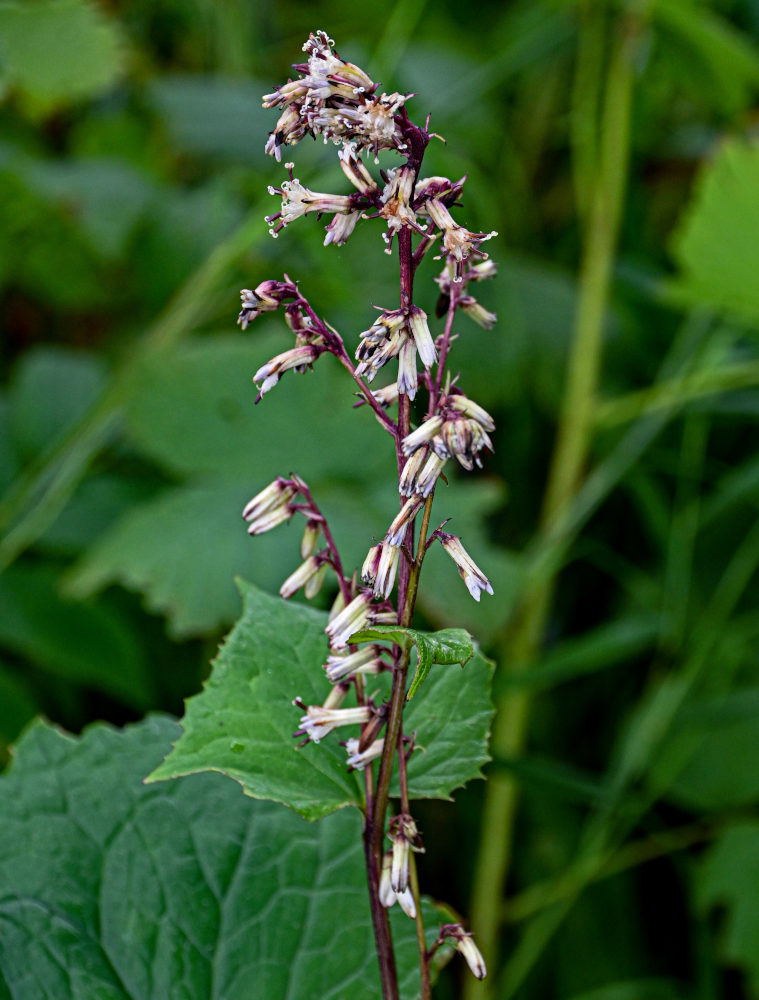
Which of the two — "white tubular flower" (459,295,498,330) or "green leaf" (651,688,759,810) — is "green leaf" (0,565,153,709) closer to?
"green leaf" (651,688,759,810)

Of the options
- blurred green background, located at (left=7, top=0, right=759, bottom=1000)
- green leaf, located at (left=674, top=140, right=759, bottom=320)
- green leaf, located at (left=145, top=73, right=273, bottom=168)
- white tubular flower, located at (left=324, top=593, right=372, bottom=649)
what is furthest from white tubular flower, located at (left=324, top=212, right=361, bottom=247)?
green leaf, located at (left=145, top=73, right=273, bottom=168)

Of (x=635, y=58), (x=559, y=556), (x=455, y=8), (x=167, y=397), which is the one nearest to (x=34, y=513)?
(x=167, y=397)

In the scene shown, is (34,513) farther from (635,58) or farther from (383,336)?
(635,58)

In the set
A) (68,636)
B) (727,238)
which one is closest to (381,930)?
(68,636)

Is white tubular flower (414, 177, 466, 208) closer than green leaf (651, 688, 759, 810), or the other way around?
white tubular flower (414, 177, 466, 208)

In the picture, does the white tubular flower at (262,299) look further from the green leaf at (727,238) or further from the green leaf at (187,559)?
the green leaf at (727,238)

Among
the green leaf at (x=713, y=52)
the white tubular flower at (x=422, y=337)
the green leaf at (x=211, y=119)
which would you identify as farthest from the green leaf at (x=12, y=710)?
the green leaf at (x=713, y=52)

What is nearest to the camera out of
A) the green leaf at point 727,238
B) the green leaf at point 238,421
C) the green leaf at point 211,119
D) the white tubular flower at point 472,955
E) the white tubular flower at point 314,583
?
the white tubular flower at point 472,955
